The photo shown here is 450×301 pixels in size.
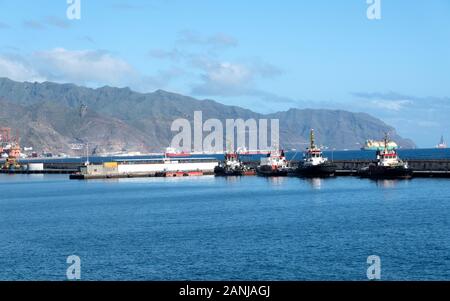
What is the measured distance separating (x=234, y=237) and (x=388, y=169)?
74.2m

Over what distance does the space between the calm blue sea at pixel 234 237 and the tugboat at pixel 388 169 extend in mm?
27468

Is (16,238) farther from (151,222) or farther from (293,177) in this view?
(293,177)

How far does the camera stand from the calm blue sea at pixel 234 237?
34.5m

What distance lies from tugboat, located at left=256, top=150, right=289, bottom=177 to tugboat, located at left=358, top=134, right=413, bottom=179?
2697cm

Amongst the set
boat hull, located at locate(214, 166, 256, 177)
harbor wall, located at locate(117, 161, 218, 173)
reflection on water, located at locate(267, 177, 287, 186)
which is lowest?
reflection on water, located at locate(267, 177, 287, 186)

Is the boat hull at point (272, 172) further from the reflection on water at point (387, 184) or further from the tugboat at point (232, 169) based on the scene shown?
the reflection on water at point (387, 184)

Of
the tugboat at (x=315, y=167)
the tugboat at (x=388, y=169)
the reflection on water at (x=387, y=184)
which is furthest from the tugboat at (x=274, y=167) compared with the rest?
the reflection on water at (x=387, y=184)

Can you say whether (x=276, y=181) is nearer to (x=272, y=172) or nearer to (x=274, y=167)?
(x=272, y=172)

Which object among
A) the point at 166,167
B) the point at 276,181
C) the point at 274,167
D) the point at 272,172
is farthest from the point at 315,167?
the point at 166,167

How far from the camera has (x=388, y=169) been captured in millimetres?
116438

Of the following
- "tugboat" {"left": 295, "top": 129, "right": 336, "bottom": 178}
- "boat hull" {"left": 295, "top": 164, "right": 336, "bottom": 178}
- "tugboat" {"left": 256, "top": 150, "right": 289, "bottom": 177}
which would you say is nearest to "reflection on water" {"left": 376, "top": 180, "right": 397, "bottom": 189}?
"boat hull" {"left": 295, "top": 164, "right": 336, "bottom": 178}

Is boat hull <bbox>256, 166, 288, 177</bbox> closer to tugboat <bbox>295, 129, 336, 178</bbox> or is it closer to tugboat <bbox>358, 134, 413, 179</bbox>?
tugboat <bbox>295, 129, 336, 178</bbox>

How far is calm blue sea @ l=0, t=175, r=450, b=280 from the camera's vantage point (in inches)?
1358
